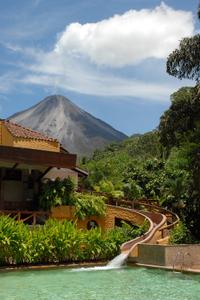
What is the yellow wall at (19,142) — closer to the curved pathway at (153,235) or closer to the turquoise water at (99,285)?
the curved pathway at (153,235)

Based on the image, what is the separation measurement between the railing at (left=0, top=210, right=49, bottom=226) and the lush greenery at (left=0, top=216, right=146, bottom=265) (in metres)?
2.21

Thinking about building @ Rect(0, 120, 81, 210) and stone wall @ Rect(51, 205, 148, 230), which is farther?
stone wall @ Rect(51, 205, 148, 230)

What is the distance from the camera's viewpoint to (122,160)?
2506 inches

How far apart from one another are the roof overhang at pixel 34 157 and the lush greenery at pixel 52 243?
4257 millimetres

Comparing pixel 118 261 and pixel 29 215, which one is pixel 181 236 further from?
pixel 29 215

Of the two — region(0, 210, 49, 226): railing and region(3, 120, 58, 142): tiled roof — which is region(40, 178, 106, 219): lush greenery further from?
region(3, 120, 58, 142): tiled roof

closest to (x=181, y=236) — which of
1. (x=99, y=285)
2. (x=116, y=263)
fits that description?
(x=116, y=263)

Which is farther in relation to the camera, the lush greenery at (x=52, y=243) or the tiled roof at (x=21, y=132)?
the tiled roof at (x=21, y=132)

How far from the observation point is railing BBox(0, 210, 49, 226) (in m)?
24.8

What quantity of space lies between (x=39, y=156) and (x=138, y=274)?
9334 mm

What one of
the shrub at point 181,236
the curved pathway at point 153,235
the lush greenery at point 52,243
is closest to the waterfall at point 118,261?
the curved pathway at point 153,235

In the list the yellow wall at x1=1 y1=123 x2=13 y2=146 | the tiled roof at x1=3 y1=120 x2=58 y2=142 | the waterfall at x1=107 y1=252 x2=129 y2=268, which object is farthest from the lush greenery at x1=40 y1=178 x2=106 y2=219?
the waterfall at x1=107 y1=252 x2=129 y2=268

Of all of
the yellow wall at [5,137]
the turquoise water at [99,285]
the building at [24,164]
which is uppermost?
the yellow wall at [5,137]

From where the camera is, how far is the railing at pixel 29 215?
24766 mm
